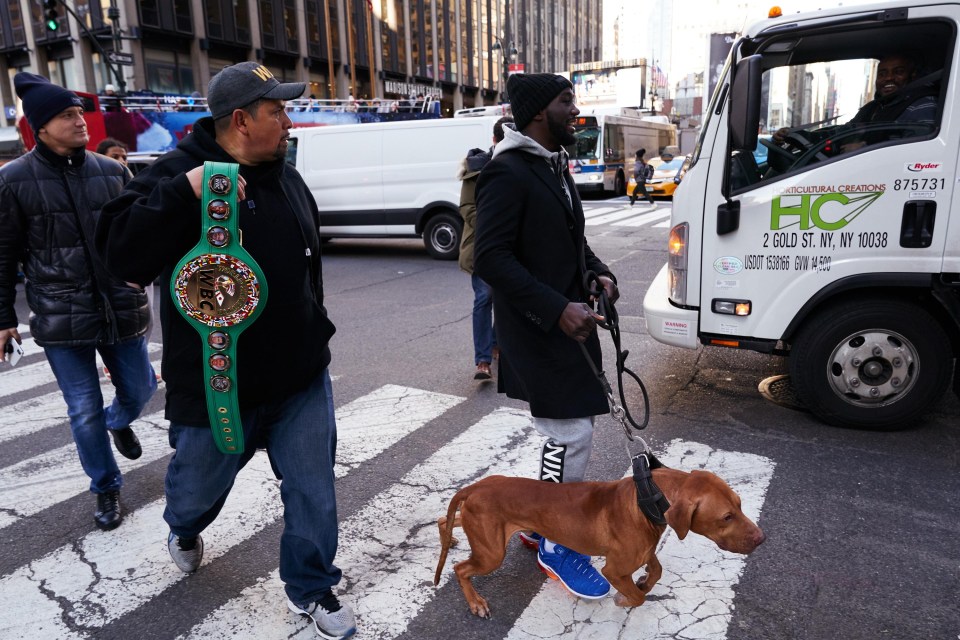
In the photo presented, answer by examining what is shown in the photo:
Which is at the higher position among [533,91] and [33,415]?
[533,91]

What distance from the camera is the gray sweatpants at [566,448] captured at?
2.76m

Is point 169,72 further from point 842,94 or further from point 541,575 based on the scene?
point 541,575

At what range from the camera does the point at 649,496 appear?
7.43 feet

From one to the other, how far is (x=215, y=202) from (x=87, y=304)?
1750 millimetres

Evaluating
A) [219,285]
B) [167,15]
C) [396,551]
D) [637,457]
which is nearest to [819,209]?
[637,457]

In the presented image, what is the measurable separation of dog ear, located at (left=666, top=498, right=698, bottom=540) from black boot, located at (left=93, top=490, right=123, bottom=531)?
8.96 feet

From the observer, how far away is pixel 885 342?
13.5ft

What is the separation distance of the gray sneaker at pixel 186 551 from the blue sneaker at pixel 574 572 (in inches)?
57.2

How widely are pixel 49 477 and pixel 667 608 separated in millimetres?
3534

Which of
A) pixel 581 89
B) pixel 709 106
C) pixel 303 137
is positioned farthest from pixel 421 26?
pixel 709 106

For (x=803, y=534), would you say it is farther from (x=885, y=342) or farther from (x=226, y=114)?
(x=226, y=114)

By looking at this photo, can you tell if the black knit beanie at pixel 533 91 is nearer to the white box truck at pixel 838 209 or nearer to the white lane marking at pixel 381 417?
the white box truck at pixel 838 209

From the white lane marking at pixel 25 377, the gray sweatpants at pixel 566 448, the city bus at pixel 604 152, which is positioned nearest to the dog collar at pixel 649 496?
the gray sweatpants at pixel 566 448

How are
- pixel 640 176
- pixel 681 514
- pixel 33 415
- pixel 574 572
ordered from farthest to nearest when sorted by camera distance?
pixel 640 176, pixel 33 415, pixel 574 572, pixel 681 514
